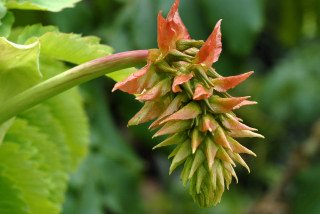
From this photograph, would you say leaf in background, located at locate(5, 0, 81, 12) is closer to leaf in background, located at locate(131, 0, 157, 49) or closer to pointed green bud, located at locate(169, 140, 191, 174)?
pointed green bud, located at locate(169, 140, 191, 174)

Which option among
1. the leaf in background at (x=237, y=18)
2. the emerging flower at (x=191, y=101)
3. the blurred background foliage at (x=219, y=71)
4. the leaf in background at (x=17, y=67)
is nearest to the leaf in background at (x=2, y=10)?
the leaf in background at (x=17, y=67)

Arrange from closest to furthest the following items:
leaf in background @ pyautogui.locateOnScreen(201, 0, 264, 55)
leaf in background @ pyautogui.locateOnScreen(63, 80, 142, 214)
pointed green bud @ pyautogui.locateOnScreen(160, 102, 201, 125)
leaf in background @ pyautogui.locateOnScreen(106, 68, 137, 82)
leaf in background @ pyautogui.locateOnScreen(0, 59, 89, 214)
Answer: pointed green bud @ pyautogui.locateOnScreen(160, 102, 201, 125) < leaf in background @ pyautogui.locateOnScreen(106, 68, 137, 82) < leaf in background @ pyautogui.locateOnScreen(0, 59, 89, 214) < leaf in background @ pyautogui.locateOnScreen(63, 80, 142, 214) < leaf in background @ pyautogui.locateOnScreen(201, 0, 264, 55)

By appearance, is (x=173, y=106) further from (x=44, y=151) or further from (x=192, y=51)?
(x=44, y=151)

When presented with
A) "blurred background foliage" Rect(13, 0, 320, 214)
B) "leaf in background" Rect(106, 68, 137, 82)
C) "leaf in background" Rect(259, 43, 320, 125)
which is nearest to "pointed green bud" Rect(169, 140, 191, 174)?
"leaf in background" Rect(106, 68, 137, 82)

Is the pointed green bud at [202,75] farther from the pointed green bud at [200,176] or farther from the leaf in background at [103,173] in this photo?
the leaf in background at [103,173]

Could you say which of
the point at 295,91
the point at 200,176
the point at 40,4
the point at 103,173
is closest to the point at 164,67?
the point at 200,176

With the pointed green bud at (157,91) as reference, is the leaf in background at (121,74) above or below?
below
